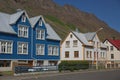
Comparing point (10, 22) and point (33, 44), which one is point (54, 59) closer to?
point (33, 44)

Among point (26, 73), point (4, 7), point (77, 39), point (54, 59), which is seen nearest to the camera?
point (26, 73)

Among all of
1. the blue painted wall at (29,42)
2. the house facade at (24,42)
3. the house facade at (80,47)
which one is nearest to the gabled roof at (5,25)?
the house facade at (24,42)

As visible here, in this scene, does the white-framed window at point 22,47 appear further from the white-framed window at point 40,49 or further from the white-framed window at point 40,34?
the white-framed window at point 40,34

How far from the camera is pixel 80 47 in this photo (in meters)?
69.7

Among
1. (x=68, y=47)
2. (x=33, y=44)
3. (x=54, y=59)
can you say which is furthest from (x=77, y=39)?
(x=33, y=44)

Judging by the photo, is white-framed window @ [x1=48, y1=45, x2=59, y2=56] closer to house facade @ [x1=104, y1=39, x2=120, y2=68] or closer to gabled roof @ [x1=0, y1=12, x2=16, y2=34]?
gabled roof @ [x1=0, y1=12, x2=16, y2=34]

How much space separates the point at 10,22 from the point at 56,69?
11.9 meters

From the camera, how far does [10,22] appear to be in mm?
50156

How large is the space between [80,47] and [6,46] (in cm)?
2660

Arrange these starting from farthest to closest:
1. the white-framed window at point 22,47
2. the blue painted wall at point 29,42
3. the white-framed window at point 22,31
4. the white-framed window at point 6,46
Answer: the white-framed window at point 22,31 → the white-framed window at point 22,47 → the blue painted wall at point 29,42 → the white-framed window at point 6,46

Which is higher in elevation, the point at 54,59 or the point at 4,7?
the point at 4,7

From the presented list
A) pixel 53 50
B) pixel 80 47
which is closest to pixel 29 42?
pixel 53 50

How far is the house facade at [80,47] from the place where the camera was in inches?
2746

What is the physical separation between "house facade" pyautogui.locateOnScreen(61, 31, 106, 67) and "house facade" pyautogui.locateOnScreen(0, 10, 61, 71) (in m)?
11.7
